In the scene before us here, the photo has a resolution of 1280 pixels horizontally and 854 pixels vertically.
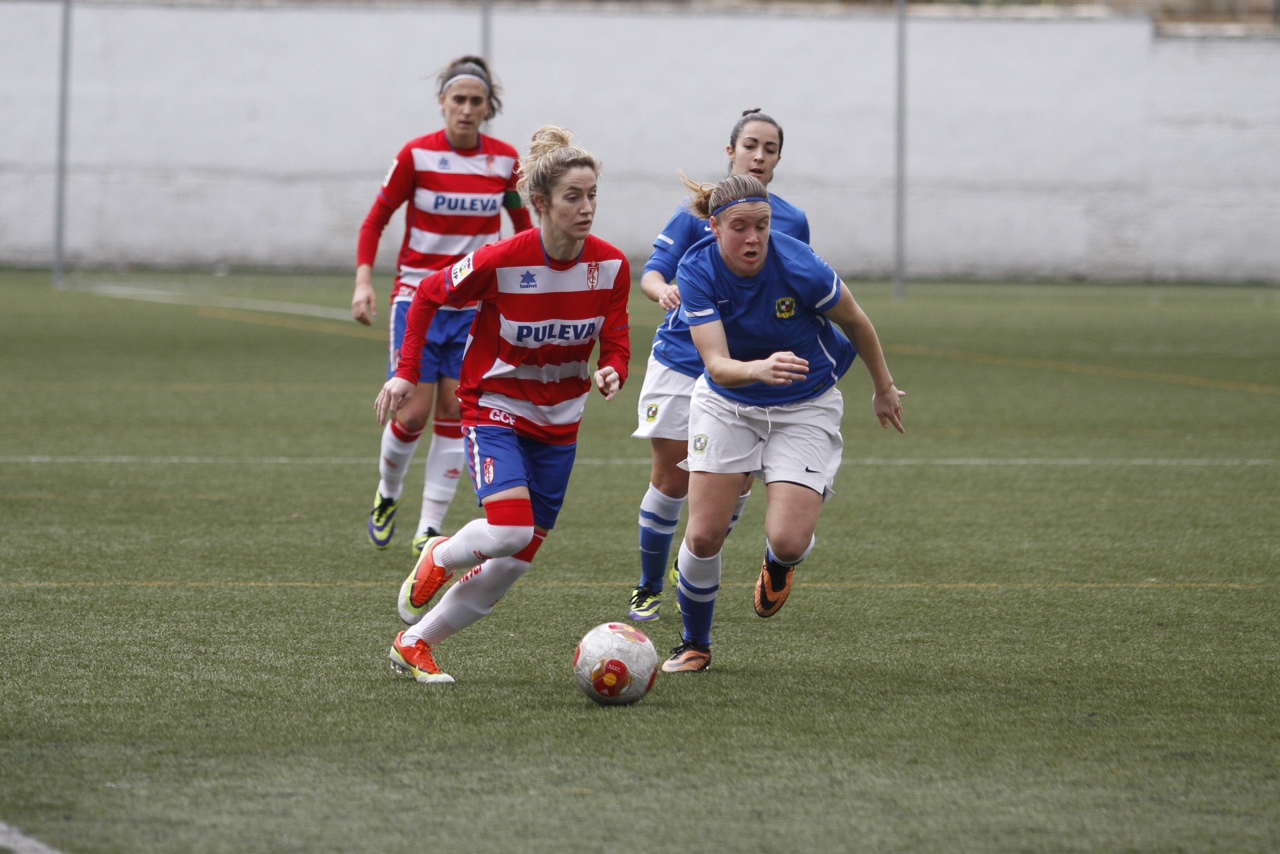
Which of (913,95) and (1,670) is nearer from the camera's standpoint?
(1,670)

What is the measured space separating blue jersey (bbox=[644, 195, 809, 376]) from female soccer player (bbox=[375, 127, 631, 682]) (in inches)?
33.4

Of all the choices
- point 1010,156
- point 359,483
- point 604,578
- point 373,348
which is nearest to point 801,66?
point 1010,156

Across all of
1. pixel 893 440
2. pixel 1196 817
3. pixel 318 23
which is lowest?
pixel 1196 817

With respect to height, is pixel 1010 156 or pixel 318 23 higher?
pixel 318 23

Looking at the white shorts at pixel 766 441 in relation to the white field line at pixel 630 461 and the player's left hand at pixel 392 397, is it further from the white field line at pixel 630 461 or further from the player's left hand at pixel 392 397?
the white field line at pixel 630 461

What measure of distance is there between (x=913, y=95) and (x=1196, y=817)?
2841 cm

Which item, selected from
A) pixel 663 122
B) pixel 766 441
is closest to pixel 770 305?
pixel 766 441

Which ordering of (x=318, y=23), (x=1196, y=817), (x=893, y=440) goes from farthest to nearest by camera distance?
(x=318, y=23) → (x=893, y=440) → (x=1196, y=817)

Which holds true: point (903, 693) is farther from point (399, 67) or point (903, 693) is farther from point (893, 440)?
point (399, 67)

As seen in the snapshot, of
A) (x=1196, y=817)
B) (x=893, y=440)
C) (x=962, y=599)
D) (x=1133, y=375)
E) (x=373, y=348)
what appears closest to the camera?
(x=1196, y=817)

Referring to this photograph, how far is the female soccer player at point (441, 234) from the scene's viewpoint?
7484mm

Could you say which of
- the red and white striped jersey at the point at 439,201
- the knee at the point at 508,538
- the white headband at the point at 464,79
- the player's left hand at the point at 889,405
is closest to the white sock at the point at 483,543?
the knee at the point at 508,538

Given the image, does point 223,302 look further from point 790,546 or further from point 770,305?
point 790,546

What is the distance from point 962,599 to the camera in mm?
6363
